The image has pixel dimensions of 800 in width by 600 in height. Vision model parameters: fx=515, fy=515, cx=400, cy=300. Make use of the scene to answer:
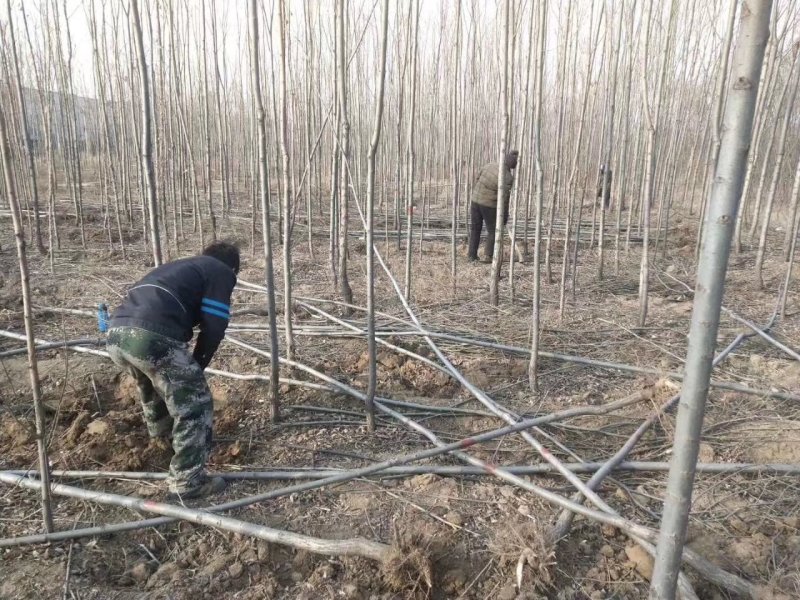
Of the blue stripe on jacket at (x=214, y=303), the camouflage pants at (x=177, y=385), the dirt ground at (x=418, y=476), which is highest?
the blue stripe on jacket at (x=214, y=303)

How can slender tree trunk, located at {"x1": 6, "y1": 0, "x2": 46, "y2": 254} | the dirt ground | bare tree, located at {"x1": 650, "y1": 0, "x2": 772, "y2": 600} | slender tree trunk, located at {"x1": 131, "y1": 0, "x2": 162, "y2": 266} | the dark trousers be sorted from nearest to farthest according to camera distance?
bare tree, located at {"x1": 650, "y1": 0, "x2": 772, "y2": 600} < the dirt ground < slender tree trunk, located at {"x1": 131, "y1": 0, "x2": 162, "y2": 266} < slender tree trunk, located at {"x1": 6, "y1": 0, "x2": 46, "y2": 254} < the dark trousers

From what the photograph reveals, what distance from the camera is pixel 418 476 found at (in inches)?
87.4

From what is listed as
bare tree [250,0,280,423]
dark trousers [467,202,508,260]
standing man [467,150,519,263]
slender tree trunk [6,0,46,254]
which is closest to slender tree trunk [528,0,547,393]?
bare tree [250,0,280,423]

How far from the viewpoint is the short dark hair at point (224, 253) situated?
235 centimetres

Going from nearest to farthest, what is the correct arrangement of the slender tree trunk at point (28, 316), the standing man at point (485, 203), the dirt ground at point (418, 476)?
the slender tree trunk at point (28, 316)
the dirt ground at point (418, 476)
the standing man at point (485, 203)

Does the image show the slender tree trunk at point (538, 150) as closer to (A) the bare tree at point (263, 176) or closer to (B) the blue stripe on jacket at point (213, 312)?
(A) the bare tree at point (263, 176)

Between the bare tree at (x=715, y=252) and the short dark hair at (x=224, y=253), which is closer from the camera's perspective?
the bare tree at (x=715, y=252)

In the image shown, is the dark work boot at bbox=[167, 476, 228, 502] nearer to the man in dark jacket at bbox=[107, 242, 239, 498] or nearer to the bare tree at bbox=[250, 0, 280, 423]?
the man in dark jacket at bbox=[107, 242, 239, 498]

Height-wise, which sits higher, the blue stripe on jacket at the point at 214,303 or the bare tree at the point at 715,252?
the bare tree at the point at 715,252

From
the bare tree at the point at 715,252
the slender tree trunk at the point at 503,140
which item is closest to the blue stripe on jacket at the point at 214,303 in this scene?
the bare tree at the point at 715,252

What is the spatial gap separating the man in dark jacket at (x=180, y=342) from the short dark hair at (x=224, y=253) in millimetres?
114

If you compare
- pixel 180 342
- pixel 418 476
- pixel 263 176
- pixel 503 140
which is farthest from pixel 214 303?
pixel 503 140

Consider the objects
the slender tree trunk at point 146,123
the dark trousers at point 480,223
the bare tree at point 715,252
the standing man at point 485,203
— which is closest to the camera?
the bare tree at point 715,252

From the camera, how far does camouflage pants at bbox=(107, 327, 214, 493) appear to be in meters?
2.04
